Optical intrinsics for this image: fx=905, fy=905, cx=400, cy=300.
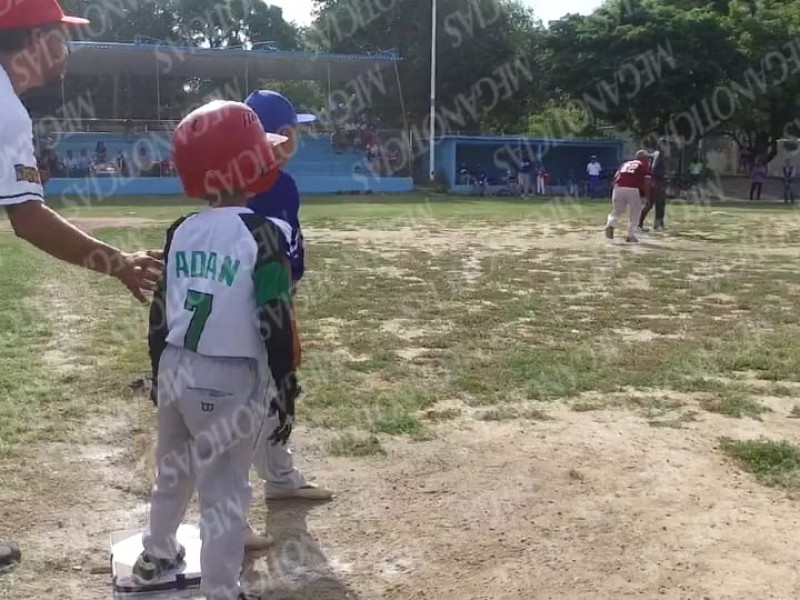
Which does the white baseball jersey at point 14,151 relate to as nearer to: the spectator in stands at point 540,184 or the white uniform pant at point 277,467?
the white uniform pant at point 277,467

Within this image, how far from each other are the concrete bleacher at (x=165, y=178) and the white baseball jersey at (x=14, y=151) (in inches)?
1180

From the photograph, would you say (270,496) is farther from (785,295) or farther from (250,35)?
(250,35)

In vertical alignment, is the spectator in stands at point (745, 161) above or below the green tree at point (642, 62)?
below

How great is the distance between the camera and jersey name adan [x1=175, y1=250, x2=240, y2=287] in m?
2.74

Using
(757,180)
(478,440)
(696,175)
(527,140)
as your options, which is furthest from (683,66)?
(478,440)

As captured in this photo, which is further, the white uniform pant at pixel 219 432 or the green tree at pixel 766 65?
the green tree at pixel 766 65

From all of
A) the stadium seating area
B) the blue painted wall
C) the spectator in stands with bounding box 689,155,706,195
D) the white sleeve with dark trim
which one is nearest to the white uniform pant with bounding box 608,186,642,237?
the white sleeve with dark trim

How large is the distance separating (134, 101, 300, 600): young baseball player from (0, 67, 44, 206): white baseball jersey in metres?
0.47

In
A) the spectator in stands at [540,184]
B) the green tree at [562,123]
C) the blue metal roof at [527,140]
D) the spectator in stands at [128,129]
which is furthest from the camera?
the green tree at [562,123]

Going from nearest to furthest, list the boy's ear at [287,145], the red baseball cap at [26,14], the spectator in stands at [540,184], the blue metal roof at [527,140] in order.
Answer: the red baseball cap at [26,14] → the boy's ear at [287,145] → the spectator in stands at [540,184] → the blue metal roof at [527,140]

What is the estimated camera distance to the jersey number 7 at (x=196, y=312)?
2760 mm

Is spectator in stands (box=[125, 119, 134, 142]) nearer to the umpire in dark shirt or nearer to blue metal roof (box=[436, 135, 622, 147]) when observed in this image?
blue metal roof (box=[436, 135, 622, 147])

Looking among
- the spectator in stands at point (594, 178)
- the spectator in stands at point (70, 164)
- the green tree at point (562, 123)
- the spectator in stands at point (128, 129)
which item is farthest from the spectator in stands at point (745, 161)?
the spectator in stands at point (70, 164)

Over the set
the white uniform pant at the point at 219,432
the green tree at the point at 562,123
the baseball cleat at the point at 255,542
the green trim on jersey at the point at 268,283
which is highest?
the green tree at the point at 562,123
